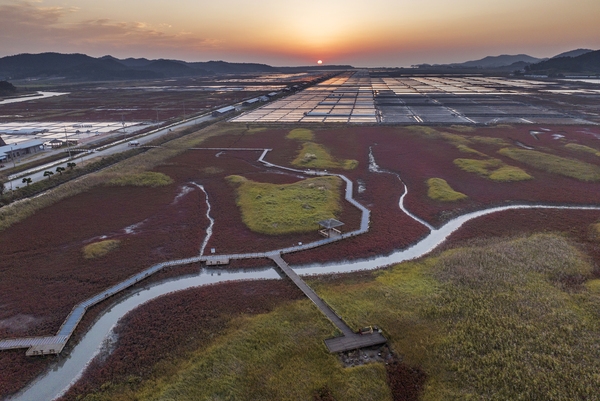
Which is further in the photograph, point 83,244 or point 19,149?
point 19,149

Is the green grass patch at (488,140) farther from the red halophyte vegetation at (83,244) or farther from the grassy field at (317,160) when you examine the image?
the red halophyte vegetation at (83,244)

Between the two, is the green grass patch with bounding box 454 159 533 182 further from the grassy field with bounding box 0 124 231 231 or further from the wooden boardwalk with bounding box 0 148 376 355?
the grassy field with bounding box 0 124 231 231

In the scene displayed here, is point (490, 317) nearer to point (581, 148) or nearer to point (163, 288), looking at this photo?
point (163, 288)

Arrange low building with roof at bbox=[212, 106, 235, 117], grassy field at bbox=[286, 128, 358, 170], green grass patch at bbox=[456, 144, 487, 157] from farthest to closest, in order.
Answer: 1. low building with roof at bbox=[212, 106, 235, 117]
2. green grass patch at bbox=[456, 144, 487, 157]
3. grassy field at bbox=[286, 128, 358, 170]

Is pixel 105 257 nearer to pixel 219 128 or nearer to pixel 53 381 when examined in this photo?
pixel 53 381

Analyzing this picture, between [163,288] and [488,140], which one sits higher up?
[488,140]

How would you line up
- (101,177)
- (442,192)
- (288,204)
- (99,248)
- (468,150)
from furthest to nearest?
1. (468,150)
2. (101,177)
3. (442,192)
4. (288,204)
5. (99,248)

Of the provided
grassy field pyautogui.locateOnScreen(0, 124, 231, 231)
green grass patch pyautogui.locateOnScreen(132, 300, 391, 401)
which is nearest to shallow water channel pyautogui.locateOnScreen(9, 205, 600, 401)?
green grass patch pyautogui.locateOnScreen(132, 300, 391, 401)

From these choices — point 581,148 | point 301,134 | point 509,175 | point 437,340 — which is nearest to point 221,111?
point 301,134
